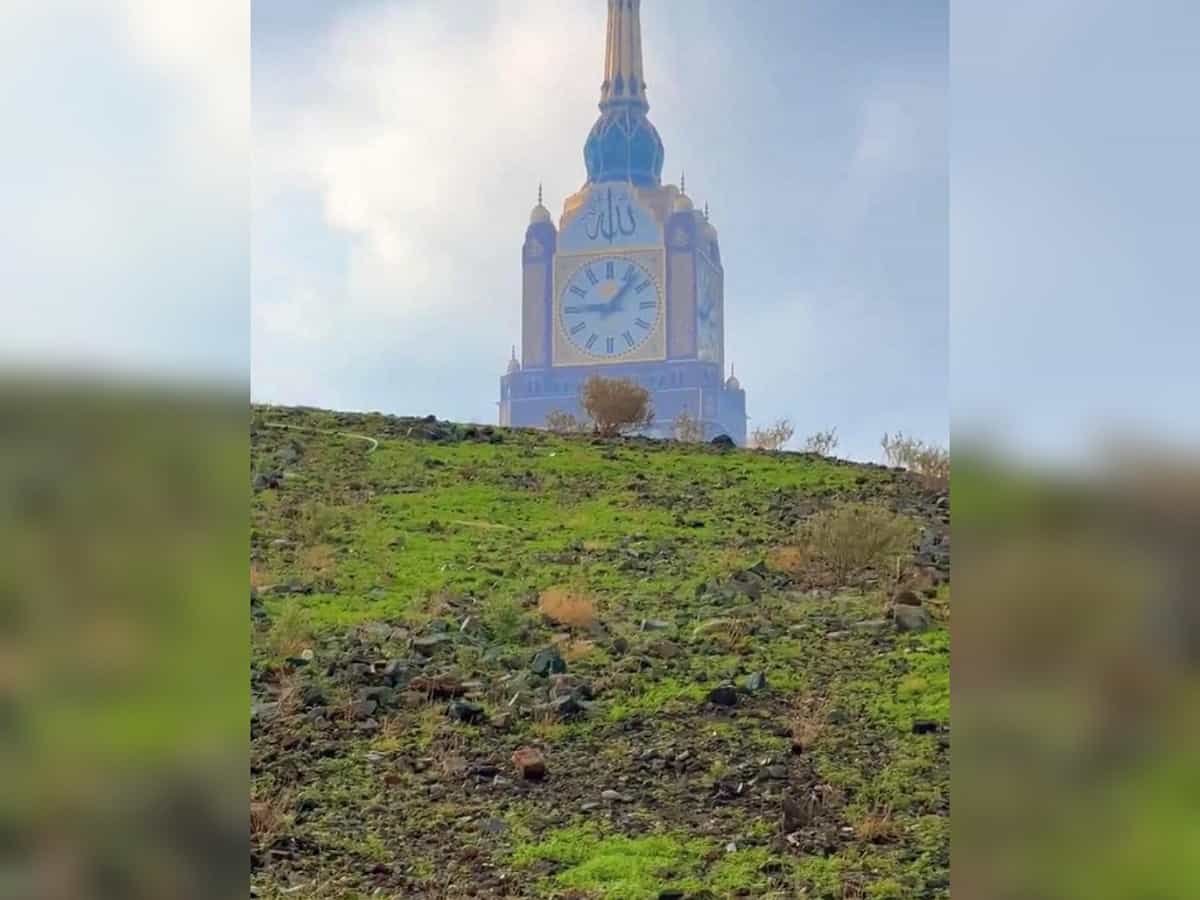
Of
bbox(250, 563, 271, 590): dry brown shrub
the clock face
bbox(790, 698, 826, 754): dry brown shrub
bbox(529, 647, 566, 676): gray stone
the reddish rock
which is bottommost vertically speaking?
the reddish rock

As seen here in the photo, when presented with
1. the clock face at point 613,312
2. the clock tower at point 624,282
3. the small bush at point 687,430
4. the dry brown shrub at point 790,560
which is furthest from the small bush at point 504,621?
the clock face at point 613,312

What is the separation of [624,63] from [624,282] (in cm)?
621

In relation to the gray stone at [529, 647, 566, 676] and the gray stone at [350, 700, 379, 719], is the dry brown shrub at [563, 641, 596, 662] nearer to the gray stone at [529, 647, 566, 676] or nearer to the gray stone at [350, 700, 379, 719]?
the gray stone at [529, 647, 566, 676]

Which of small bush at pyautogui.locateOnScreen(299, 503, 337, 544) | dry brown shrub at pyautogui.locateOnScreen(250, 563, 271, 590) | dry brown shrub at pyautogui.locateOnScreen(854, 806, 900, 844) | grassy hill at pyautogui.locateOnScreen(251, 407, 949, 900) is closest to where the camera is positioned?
grassy hill at pyautogui.locateOnScreen(251, 407, 949, 900)

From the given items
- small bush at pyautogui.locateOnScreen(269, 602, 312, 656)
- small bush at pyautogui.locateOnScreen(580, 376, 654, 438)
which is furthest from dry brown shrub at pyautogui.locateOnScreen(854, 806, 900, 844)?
small bush at pyautogui.locateOnScreen(580, 376, 654, 438)

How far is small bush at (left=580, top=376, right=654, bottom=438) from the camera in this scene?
13.0 metres

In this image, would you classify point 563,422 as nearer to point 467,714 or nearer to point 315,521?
point 315,521

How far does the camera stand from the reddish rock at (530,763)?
16.0 ft

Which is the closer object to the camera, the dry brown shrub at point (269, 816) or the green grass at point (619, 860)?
the green grass at point (619, 860)

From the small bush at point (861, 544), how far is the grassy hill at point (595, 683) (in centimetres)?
2

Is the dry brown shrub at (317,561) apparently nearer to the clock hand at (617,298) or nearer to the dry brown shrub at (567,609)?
the dry brown shrub at (567,609)

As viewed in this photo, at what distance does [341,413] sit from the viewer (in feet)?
37.9

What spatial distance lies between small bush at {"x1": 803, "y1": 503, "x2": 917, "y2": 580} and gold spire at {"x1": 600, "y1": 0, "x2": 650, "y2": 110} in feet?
70.1
